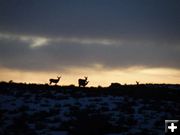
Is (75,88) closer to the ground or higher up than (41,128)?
higher up

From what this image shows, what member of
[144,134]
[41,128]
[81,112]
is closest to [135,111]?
Result: [81,112]

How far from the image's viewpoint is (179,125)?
64.4ft

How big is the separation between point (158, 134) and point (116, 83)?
64.9 ft

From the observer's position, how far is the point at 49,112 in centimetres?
2375

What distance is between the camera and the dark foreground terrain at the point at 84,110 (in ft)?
65.8

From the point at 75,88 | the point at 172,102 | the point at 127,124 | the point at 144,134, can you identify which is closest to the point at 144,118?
the point at 127,124

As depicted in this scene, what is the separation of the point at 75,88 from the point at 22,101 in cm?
691

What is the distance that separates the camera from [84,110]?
24047 mm

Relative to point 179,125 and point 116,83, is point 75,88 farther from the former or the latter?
point 179,125

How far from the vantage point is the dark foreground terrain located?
2006 centimetres

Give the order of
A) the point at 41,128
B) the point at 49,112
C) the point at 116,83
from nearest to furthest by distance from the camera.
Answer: the point at 41,128
the point at 49,112
the point at 116,83

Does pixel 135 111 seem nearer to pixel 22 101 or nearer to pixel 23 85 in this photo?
pixel 22 101

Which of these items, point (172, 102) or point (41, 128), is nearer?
point (41, 128)

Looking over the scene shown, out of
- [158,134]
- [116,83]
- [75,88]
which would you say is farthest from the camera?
[116,83]
